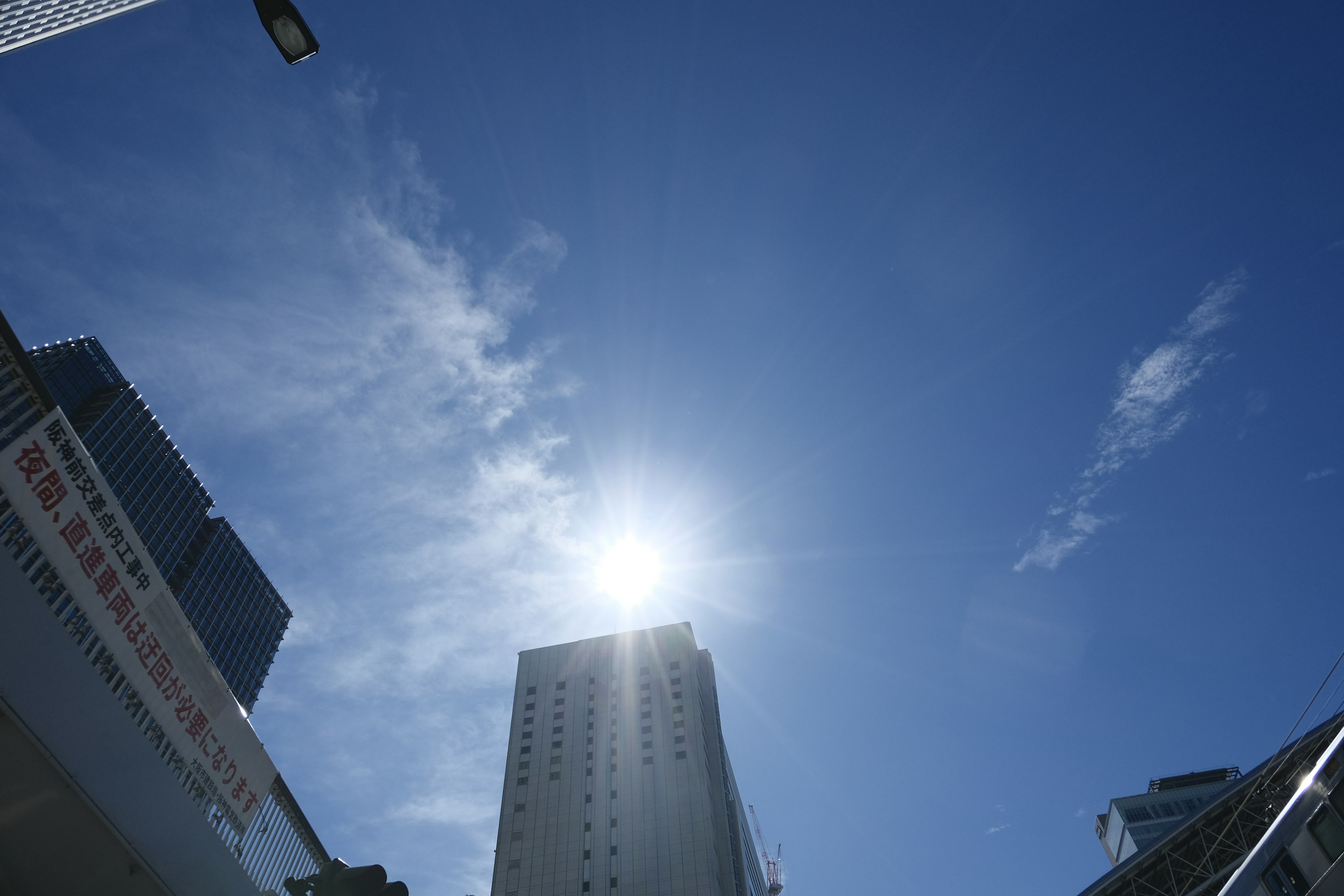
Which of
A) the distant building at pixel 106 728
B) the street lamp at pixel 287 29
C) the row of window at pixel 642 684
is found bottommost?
the distant building at pixel 106 728

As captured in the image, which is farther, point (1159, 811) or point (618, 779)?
point (1159, 811)

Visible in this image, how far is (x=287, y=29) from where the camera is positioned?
7344 millimetres

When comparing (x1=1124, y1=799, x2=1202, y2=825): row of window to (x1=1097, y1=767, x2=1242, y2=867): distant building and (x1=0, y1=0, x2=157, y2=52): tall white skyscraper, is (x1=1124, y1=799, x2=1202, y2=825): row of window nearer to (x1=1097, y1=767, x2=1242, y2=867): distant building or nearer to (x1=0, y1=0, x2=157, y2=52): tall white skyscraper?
(x1=1097, y1=767, x2=1242, y2=867): distant building

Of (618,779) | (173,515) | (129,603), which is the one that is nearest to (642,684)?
(618,779)

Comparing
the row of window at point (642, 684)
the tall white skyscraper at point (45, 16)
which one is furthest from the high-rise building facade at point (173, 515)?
the tall white skyscraper at point (45, 16)

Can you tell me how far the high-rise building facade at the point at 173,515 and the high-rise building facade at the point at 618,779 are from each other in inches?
1851

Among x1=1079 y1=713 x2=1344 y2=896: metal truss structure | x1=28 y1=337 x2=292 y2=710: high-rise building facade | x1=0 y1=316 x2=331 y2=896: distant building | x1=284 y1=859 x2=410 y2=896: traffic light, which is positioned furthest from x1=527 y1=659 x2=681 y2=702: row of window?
x1=284 y1=859 x2=410 y2=896: traffic light

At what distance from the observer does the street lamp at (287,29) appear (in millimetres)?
7137

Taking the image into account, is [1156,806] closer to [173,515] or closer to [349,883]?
[349,883]

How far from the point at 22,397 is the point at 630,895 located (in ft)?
233

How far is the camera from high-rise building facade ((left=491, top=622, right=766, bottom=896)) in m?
81.5

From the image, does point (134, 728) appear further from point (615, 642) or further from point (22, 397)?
point (615, 642)

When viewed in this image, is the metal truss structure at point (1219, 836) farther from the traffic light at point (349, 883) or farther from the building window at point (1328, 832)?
the traffic light at point (349, 883)

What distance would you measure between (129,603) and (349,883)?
4.26 meters
